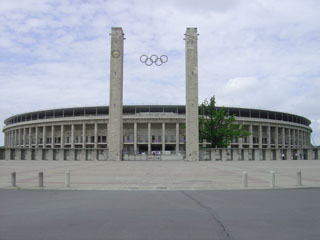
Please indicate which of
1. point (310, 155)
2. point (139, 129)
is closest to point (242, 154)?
point (310, 155)

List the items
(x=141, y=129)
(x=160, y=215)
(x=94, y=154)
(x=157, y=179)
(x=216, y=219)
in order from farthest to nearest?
(x=141, y=129), (x=94, y=154), (x=157, y=179), (x=160, y=215), (x=216, y=219)

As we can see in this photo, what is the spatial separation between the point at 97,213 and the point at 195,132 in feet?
121

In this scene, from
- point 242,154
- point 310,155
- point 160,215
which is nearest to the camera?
point 160,215

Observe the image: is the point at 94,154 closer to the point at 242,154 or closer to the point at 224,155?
the point at 224,155

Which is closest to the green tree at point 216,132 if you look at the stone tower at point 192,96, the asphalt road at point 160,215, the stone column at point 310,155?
the stone tower at point 192,96

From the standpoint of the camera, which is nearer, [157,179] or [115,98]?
[157,179]

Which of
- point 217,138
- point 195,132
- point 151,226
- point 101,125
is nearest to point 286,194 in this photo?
point 151,226

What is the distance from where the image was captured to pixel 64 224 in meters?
6.79

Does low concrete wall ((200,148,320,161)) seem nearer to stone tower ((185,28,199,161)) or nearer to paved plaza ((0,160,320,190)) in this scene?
stone tower ((185,28,199,161))

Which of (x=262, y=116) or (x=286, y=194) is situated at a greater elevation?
(x=262, y=116)

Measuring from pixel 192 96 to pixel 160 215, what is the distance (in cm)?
3754

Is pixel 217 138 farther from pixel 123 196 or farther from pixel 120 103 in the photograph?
pixel 123 196

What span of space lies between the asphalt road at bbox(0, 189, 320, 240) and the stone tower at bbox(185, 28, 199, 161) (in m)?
31.9

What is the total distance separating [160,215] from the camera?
7727mm
